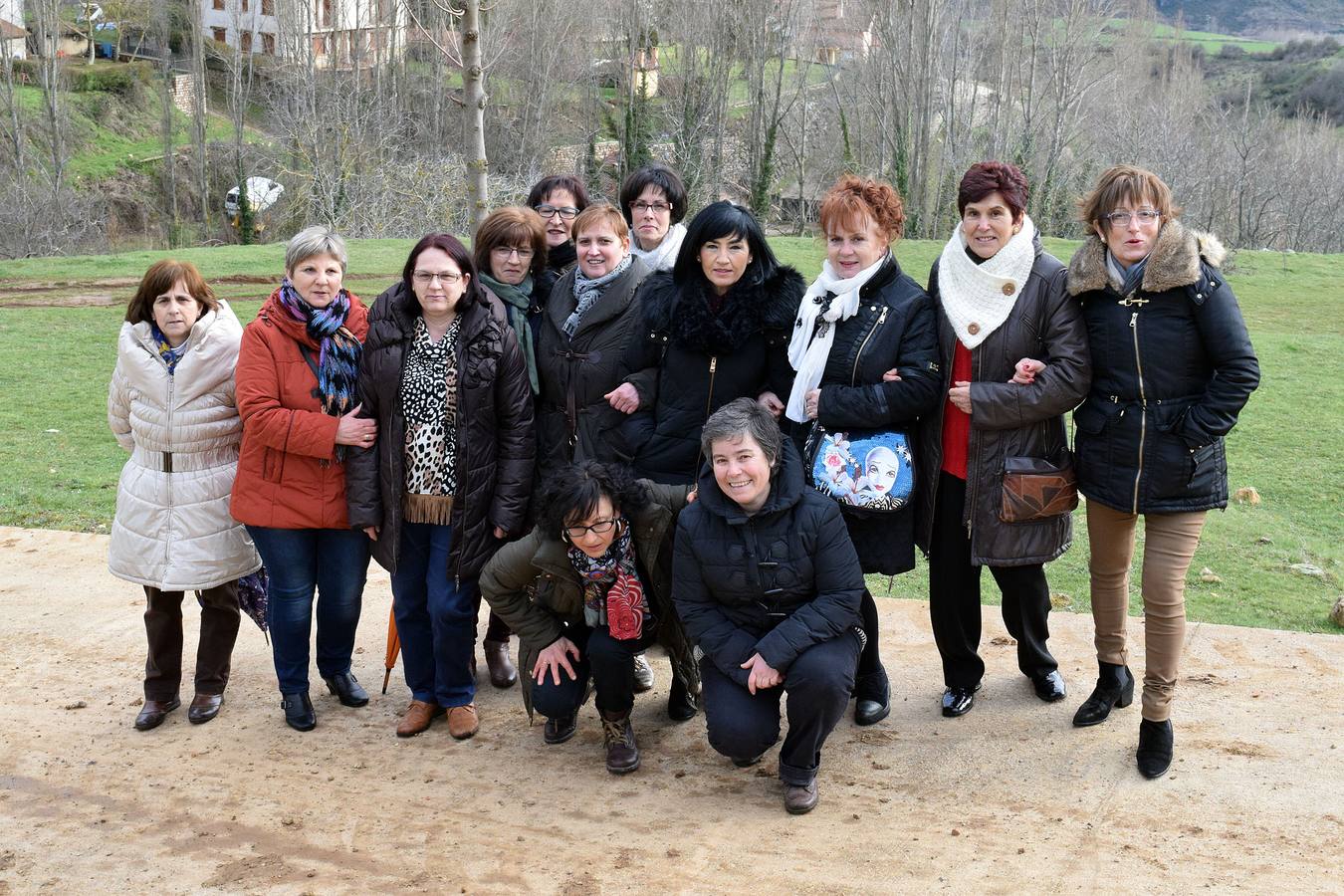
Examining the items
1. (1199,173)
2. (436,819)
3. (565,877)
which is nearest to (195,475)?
(436,819)

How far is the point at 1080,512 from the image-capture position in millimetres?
8664

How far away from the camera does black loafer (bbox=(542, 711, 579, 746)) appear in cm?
438

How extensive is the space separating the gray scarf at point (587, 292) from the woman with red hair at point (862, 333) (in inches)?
30.6

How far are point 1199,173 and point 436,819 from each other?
32.8 m

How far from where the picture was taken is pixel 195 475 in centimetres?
447

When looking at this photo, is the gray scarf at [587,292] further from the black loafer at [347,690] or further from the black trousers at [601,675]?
the black loafer at [347,690]

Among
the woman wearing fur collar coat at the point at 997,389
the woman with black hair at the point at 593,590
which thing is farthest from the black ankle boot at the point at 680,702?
the woman wearing fur collar coat at the point at 997,389

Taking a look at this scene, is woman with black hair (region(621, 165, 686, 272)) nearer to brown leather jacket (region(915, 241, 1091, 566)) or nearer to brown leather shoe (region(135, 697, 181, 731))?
brown leather jacket (region(915, 241, 1091, 566))

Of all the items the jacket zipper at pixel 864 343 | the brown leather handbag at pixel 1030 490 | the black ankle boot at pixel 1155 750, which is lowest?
the black ankle boot at pixel 1155 750

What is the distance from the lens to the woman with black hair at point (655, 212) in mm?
4680

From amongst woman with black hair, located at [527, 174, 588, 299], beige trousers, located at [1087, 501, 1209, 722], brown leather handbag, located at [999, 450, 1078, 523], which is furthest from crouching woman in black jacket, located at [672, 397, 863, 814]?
woman with black hair, located at [527, 174, 588, 299]

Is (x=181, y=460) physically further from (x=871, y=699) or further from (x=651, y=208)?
(x=871, y=699)

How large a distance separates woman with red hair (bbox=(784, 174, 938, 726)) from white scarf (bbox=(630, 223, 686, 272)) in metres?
0.82

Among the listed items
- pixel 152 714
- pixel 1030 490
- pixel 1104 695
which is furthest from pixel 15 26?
pixel 1104 695
